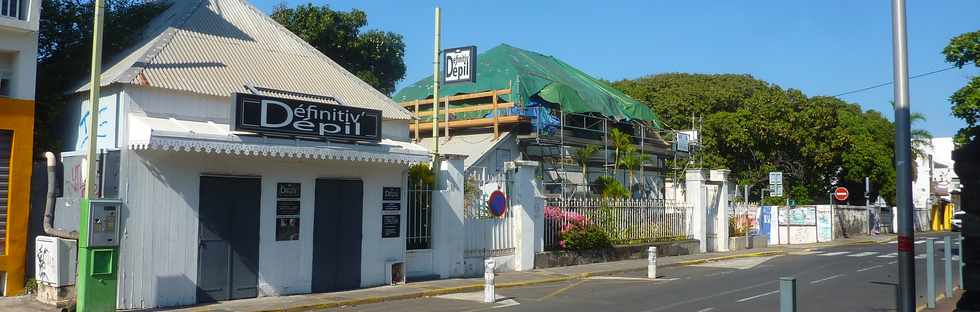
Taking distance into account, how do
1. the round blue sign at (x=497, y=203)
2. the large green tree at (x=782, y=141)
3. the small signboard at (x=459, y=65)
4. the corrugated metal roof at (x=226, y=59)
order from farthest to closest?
Answer: 1. the large green tree at (x=782, y=141)
2. the round blue sign at (x=497, y=203)
3. the small signboard at (x=459, y=65)
4. the corrugated metal roof at (x=226, y=59)

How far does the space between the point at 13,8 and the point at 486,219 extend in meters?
10.9

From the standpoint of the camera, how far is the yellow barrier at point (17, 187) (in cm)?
1412

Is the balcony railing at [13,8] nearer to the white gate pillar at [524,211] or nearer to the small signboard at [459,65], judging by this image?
the small signboard at [459,65]

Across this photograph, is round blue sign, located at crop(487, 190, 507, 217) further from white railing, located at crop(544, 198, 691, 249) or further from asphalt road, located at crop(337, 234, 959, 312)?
asphalt road, located at crop(337, 234, 959, 312)

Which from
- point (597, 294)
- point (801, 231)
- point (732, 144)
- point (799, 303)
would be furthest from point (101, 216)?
point (732, 144)

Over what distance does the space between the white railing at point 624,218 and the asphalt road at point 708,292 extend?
2.24 metres

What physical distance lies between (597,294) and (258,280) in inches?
256

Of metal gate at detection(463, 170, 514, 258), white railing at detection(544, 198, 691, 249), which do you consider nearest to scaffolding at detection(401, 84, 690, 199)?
white railing at detection(544, 198, 691, 249)

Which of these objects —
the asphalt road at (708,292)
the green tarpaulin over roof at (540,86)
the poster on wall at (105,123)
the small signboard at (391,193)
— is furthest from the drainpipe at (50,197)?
the green tarpaulin over roof at (540,86)

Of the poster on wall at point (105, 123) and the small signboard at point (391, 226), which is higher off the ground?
the poster on wall at point (105, 123)

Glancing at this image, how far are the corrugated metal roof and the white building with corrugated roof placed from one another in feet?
0.13

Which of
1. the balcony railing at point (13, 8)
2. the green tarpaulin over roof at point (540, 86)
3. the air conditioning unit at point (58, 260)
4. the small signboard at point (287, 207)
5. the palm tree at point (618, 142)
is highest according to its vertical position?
the green tarpaulin over roof at point (540, 86)

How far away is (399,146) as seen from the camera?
57.0 ft

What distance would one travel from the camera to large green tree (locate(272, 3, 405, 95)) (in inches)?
1086
